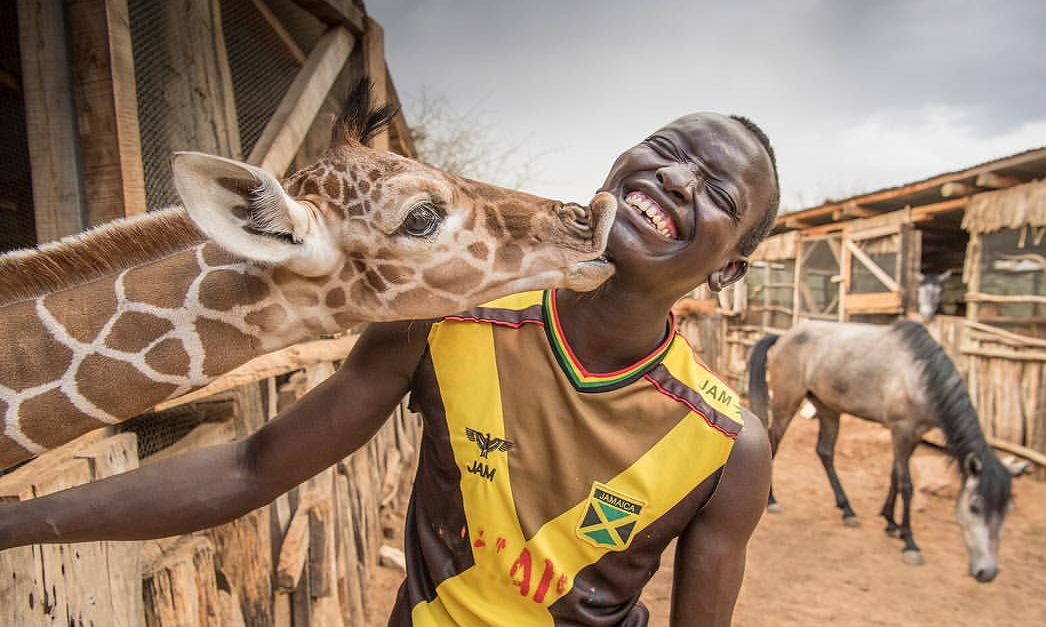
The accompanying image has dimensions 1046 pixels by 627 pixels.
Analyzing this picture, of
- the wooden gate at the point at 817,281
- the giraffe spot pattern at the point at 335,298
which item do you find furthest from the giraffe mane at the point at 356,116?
the wooden gate at the point at 817,281

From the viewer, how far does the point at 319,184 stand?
4.82ft

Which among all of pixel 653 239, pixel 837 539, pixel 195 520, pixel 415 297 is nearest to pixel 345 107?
pixel 415 297

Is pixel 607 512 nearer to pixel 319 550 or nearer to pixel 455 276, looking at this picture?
pixel 455 276

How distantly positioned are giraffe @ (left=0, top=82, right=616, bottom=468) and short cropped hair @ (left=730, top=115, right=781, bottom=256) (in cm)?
47

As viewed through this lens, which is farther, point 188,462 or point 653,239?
point 653,239

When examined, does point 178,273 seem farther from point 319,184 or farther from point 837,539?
point 837,539

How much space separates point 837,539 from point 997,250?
16.6 feet

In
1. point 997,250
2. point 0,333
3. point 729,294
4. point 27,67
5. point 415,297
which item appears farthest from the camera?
point 729,294

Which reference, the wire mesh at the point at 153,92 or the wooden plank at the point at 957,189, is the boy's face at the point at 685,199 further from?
the wooden plank at the point at 957,189

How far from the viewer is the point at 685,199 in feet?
4.81

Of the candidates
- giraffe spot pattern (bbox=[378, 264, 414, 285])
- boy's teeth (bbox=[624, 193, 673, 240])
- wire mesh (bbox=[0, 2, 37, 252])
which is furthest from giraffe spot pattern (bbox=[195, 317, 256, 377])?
wire mesh (bbox=[0, 2, 37, 252])

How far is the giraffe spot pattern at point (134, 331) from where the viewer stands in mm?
1272

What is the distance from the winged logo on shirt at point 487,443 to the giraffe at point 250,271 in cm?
31

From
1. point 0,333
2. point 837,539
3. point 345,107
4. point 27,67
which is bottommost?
point 837,539
